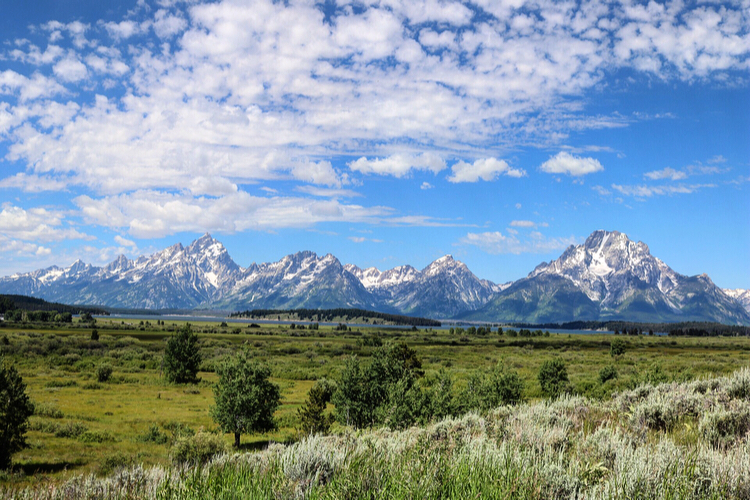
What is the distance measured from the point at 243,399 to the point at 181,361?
47029 mm

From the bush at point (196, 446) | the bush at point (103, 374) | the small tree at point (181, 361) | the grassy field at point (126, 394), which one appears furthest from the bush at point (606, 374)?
the bush at point (103, 374)

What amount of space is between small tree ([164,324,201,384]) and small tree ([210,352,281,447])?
1667 inches

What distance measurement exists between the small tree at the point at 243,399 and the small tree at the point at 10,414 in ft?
43.3

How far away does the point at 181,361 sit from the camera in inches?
3061

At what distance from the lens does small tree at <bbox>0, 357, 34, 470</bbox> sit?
94.0ft

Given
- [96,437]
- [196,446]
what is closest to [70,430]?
[96,437]

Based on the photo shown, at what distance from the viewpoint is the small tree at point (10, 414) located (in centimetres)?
2866

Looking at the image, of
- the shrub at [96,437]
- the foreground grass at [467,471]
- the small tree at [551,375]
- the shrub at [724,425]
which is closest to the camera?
the foreground grass at [467,471]

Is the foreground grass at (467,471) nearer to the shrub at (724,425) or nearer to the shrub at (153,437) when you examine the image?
the shrub at (724,425)

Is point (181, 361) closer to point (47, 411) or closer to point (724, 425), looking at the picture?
point (47, 411)

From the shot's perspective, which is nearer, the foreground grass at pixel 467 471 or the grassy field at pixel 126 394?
the foreground grass at pixel 467 471

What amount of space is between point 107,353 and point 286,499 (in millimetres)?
123930

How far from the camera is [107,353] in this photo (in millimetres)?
108688

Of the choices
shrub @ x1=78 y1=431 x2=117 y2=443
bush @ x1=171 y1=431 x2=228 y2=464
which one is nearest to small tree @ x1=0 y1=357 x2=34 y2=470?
shrub @ x1=78 y1=431 x2=117 y2=443
